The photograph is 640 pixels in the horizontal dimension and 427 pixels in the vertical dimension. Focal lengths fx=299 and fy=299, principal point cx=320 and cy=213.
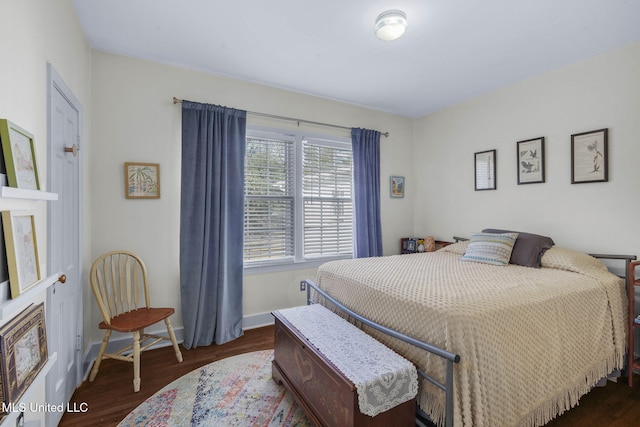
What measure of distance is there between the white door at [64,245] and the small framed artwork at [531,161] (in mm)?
3963

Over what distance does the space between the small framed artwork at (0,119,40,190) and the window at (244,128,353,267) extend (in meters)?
2.02

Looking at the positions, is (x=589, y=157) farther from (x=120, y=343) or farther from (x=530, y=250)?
(x=120, y=343)

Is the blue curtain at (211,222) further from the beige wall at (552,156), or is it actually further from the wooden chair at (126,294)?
the beige wall at (552,156)

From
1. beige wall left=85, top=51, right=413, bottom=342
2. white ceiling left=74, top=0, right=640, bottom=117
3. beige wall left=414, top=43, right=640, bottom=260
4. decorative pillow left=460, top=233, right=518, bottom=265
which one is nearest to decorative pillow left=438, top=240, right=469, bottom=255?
decorative pillow left=460, top=233, right=518, bottom=265

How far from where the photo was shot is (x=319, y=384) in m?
1.61

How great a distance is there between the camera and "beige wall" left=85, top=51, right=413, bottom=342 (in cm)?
263

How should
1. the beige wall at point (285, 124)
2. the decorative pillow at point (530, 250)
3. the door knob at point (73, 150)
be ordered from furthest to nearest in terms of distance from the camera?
the decorative pillow at point (530, 250), the beige wall at point (285, 124), the door knob at point (73, 150)

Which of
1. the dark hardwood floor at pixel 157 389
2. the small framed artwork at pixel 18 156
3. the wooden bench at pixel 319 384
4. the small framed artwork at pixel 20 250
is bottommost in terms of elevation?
the dark hardwood floor at pixel 157 389

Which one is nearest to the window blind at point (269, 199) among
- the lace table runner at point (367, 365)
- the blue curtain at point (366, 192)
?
the blue curtain at point (366, 192)

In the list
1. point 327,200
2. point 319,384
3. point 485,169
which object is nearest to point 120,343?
point 319,384

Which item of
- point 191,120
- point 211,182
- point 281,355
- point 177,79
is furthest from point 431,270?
point 177,79

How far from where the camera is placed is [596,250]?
8.72 feet

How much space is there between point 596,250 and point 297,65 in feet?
10.5

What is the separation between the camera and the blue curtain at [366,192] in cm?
385
